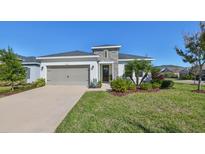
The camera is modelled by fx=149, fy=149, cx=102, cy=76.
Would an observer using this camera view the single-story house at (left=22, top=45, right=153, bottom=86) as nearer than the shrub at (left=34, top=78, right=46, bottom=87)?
No

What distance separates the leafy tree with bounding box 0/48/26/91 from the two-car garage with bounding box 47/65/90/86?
161 inches

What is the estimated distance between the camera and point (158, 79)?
13867mm

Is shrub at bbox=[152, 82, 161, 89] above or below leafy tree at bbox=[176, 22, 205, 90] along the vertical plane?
below

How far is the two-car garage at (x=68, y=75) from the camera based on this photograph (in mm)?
16125

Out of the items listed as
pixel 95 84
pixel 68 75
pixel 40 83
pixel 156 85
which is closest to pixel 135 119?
pixel 156 85

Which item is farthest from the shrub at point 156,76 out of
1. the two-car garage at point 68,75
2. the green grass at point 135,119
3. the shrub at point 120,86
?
the green grass at point 135,119

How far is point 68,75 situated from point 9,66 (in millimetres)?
5748

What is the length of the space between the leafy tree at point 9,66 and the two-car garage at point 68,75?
13.4 feet

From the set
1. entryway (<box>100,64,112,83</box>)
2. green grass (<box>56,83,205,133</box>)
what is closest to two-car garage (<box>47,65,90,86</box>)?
entryway (<box>100,64,112,83</box>)

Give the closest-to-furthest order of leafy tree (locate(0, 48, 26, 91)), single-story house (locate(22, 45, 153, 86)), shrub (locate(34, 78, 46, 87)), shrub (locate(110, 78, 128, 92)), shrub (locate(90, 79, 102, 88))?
1. shrub (locate(110, 78, 128, 92))
2. leafy tree (locate(0, 48, 26, 91))
3. shrub (locate(90, 79, 102, 88))
4. shrub (locate(34, 78, 46, 87))
5. single-story house (locate(22, 45, 153, 86))

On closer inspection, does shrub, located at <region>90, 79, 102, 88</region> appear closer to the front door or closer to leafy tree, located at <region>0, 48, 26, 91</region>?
the front door

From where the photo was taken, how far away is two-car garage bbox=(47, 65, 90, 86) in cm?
1612
